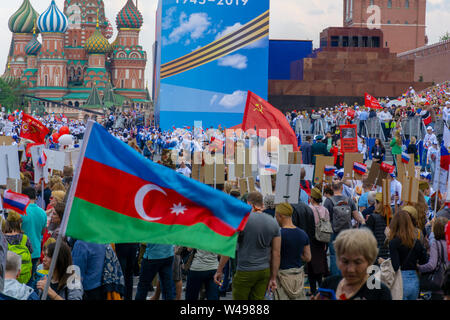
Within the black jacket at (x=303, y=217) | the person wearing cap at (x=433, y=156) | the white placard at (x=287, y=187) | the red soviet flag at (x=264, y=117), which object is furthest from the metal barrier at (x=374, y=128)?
the white placard at (x=287, y=187)

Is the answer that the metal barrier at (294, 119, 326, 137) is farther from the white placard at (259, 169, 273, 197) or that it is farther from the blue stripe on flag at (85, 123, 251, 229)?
the blue stripe on flag at (85, 123, 251, 229)

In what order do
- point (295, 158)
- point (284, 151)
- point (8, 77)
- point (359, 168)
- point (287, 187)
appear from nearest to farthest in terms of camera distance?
point (287, 187)
point (295, 158)
point (359, 168)
point (284, 151)
point (8, 77)

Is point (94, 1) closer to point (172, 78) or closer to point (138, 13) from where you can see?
point (138, 13)

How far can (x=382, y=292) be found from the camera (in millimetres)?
3902

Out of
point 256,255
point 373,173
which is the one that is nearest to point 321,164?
point 373,173

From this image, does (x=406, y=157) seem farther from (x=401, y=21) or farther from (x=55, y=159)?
(x=401, y=21)

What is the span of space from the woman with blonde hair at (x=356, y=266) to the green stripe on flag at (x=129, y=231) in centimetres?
120

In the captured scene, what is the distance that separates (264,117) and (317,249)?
16.9ft

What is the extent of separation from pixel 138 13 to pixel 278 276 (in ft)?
387

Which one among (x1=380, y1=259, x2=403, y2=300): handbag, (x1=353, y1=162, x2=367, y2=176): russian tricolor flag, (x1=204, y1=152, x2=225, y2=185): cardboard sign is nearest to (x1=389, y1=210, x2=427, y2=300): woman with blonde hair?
(x1=380, y1=259, x2=403, y2=300): handbag

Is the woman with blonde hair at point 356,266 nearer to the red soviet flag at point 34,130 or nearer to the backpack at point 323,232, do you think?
the backpack at point 323,232

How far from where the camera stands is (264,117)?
1319cm

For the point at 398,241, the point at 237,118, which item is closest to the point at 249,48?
the point at 237,118

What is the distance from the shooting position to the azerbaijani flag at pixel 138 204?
4.85 m
